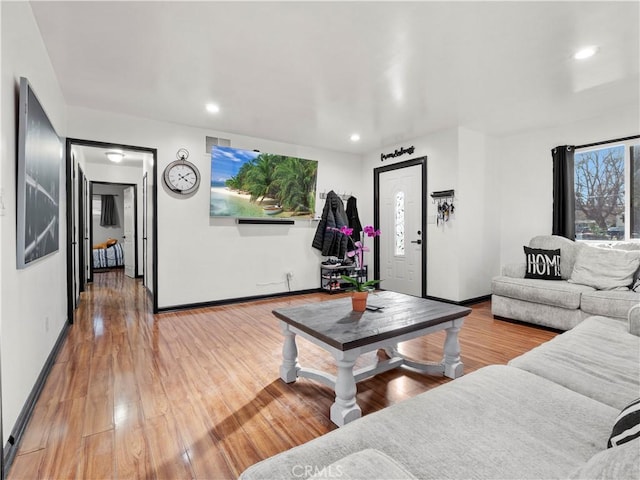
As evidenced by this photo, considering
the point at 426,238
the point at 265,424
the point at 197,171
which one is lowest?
the point at 265,424

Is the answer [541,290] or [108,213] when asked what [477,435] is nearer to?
[541,290]

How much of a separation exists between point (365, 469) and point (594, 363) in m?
1.43

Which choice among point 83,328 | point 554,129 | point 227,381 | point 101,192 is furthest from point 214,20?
point 101,192

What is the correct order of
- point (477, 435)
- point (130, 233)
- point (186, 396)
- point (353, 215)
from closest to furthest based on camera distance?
point (477, 435) → point (186, 396) → point (353, 215) → point (130, 233)

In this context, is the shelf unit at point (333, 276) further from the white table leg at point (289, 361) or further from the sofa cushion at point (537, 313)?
the white table leg at point (289, 361)

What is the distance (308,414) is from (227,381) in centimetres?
72

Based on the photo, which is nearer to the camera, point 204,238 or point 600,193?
point 600,193

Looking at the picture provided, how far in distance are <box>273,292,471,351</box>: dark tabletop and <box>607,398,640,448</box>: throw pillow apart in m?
1.08

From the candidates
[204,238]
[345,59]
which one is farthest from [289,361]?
[204,238]

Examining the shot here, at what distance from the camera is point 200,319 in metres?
3.95

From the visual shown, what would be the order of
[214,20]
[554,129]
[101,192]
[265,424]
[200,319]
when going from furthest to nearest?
[101,192] < [554,129] < [200,319] < [214,20] < [265,424]

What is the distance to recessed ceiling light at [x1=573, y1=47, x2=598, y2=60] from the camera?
2.57m

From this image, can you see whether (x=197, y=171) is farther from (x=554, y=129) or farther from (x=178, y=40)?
(x=554, y=129)

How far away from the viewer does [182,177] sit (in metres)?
4.36
